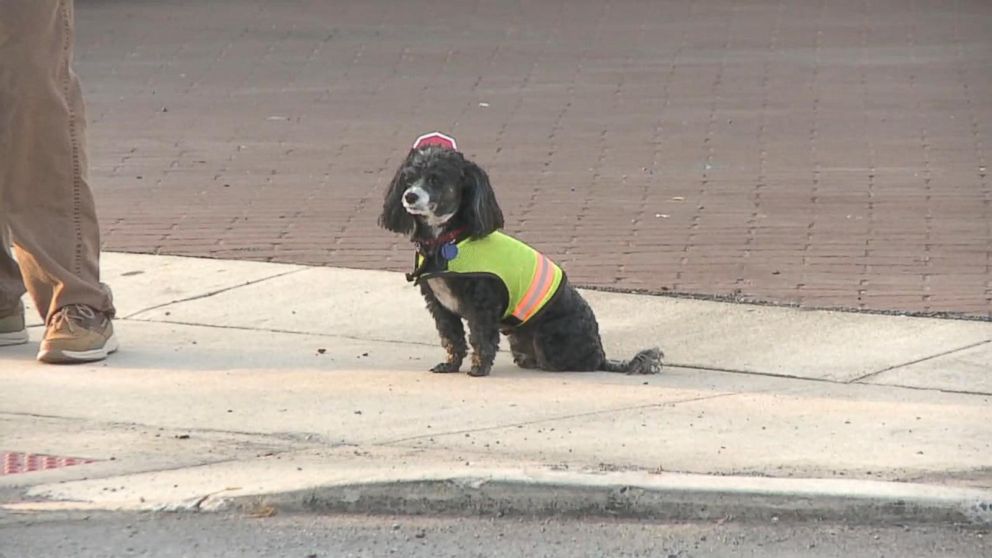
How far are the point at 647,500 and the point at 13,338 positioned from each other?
3.29 m

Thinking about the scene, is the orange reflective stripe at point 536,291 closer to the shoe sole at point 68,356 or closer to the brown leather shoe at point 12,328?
the shoe sole at point 68,356

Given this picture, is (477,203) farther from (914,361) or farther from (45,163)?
(914,361)

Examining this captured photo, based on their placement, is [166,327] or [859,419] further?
[166,327]

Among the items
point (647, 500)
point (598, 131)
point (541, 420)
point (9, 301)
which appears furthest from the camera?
point (598, 131)

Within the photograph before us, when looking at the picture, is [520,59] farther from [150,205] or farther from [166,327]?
[166,327]

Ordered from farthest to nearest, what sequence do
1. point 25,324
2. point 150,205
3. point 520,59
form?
point 520,59 → point 150,205 → point 25,324

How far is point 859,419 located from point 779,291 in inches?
90.3

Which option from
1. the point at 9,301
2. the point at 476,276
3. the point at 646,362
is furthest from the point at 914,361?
the point at 9,301

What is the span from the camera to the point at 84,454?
584 centimetres

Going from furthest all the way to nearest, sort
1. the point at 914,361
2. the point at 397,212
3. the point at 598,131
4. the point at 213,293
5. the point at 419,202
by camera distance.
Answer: the point at 598,131
the point at 213,293
the point at 914,361
the point at 397,212
the point at 419,202

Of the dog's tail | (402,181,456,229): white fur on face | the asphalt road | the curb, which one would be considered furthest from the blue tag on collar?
the asphalt road

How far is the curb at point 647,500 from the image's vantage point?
5.23 m

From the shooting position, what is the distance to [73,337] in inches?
281

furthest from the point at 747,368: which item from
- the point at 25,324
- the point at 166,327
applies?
the point at 25,324
